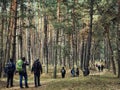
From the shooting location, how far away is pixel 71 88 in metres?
18.8

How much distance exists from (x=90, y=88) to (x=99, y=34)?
81.1ft

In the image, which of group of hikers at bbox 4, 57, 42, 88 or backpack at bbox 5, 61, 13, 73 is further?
backpack at bbox 5, 61, 13, 73

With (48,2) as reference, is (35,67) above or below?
below

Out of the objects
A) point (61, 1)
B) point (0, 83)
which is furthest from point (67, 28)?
point (0, 83)

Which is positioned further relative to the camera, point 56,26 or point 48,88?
point 56,26

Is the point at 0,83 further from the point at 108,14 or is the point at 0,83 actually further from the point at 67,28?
the point at 67,28

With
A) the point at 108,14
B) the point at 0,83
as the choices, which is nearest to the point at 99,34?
the point at 108,14

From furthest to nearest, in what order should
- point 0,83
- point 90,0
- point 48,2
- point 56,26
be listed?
point 48,2, point 56,26, point 90,0, point 0,83

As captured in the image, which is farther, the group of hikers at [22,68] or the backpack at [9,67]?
the backpack at [9,67]

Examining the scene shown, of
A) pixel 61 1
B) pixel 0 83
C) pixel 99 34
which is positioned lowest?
pixel 0 83

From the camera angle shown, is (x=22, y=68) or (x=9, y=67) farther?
(x=9, y=67)

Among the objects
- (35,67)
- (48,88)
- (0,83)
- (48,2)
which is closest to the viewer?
(48,88)

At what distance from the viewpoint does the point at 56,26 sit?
37.7 metres

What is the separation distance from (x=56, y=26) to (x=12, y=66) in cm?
1680
